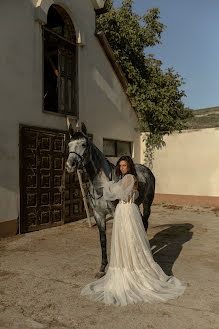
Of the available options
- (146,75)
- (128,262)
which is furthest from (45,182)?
(146,75)

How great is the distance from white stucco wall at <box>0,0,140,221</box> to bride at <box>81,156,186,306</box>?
4.18 m

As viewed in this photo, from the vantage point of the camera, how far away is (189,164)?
1284cm

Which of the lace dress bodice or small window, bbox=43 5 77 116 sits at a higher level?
small window, bbox=43 5 77 116

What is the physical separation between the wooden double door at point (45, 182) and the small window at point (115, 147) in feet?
8.24

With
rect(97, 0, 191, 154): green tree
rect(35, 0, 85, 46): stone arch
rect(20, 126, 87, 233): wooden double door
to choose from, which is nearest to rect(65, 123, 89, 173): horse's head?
rect(20, 126, 87, 233): wooden double door

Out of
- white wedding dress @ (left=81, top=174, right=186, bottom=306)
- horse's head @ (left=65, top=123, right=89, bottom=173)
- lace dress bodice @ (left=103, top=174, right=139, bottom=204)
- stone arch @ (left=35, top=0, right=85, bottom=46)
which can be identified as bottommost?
white wedding dress @ (left=81, top=174, right=186, bottom=306)

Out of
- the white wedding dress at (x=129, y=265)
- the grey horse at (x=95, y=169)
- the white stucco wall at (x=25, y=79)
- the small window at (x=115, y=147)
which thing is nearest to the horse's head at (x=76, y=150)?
the grey horse at (x=95, y=169)

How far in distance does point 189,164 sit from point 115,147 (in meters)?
3.58

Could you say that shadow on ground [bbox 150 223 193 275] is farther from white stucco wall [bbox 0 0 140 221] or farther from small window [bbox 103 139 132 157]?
small window [bbox 103 139 132 157]

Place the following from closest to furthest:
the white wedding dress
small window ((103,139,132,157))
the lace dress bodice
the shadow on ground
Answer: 1. the white wedding dress
2. the lace dress bodice
3. the shadow on ground
4. small window ((103,139,132,157))

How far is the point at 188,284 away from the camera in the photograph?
416cm

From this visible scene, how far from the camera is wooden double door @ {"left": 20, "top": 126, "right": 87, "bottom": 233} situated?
25.2ft

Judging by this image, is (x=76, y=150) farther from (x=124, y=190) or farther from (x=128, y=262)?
(x=128, y=262)

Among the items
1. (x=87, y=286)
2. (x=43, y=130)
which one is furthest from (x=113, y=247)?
(x=43, y=130)
